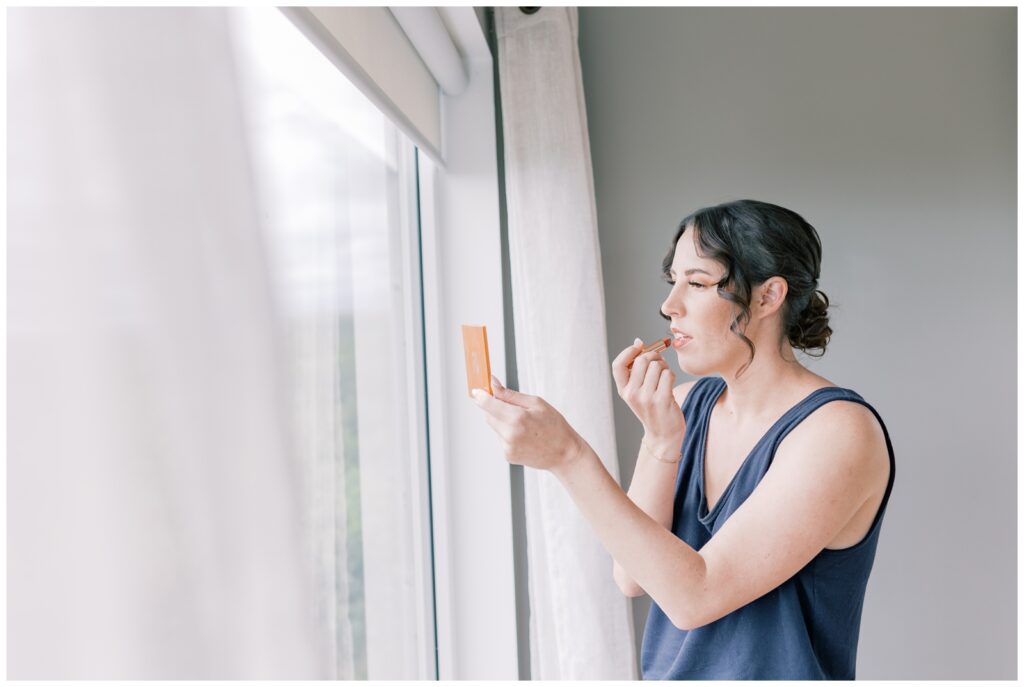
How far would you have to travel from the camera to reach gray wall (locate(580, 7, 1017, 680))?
159cm

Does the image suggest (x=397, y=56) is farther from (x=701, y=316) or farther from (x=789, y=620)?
(x=789, y=620)

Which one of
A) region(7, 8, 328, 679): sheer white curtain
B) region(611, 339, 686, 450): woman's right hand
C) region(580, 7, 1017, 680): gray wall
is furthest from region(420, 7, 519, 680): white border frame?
region(7, 8, 328, 679): sheer white curtain

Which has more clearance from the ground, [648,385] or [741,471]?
[648,385]

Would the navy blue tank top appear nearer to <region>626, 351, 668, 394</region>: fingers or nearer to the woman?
the woman

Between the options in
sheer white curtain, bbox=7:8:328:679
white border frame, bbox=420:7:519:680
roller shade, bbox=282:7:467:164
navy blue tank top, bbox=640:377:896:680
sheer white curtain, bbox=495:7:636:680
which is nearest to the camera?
sheer white curtain, bbox=7:8:328:679

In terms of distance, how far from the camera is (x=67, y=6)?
0.52 meters

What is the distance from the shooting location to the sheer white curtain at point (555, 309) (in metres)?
1.36

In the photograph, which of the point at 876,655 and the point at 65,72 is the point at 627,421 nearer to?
the point at 876,655

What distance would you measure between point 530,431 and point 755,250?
1.28 ft

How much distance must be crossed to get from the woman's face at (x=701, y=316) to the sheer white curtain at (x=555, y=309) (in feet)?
1.18

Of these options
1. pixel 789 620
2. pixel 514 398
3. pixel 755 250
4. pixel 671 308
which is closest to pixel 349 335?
pixel 514 398

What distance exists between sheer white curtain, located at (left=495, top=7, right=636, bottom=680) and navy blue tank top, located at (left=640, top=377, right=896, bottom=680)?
0.32m

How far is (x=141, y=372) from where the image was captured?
1.75 ft

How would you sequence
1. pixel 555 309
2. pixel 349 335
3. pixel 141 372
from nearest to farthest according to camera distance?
pixel 141 372 < pixel 349 335 < pixel 555 309
